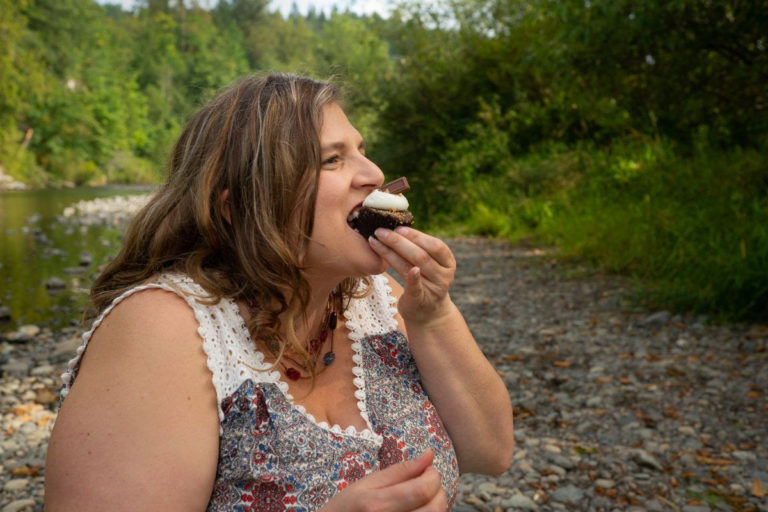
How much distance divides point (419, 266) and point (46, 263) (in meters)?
10.3

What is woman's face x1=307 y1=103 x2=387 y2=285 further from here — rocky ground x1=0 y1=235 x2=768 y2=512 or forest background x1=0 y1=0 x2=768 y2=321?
rocky ground x1=0 y1=235 x2=768 y2=512

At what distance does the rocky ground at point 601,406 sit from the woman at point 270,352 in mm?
1559

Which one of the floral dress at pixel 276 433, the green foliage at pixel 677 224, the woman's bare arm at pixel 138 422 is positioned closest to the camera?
the woman's bare arm at pixel 138 422

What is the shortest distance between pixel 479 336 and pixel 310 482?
14.2 feet

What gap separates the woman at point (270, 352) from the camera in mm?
1310

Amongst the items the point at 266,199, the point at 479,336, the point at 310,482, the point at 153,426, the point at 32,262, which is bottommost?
the point at 32,262

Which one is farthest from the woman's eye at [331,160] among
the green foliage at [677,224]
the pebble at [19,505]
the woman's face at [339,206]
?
the green foliage at [677,224]

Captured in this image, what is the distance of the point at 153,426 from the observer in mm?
1303

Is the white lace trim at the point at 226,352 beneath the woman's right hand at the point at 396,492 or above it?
above

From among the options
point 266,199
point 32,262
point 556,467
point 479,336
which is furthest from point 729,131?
point 32,262

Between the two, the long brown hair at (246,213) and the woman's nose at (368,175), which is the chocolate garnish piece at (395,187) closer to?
the woman's nose at (368,175)

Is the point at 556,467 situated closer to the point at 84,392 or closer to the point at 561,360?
the point at 561,360

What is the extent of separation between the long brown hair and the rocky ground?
6.33 feet

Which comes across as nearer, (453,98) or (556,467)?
(556,467)
